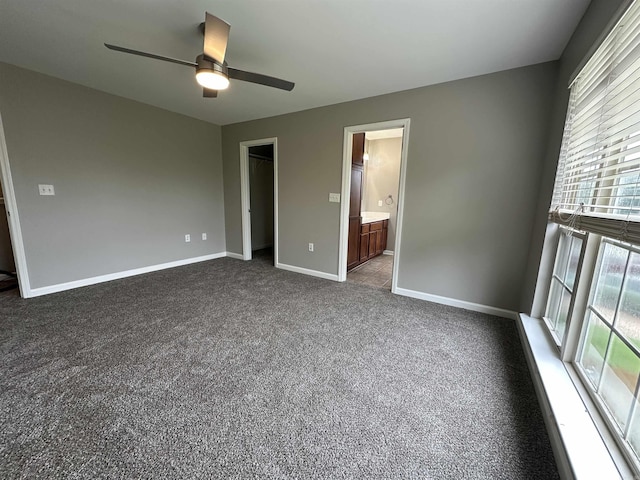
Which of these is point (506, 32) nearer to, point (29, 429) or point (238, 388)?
point (238, 388)

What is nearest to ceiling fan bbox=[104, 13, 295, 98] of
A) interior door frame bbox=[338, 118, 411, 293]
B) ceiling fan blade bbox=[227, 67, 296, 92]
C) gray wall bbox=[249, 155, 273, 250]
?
ceiling fan blade bbox=[227, 67, 296, 92]

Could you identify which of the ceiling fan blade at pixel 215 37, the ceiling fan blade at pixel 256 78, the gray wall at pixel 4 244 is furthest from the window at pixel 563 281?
the gray wall at pixel 4 244

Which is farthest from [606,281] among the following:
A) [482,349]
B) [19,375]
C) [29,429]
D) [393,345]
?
[19,375]

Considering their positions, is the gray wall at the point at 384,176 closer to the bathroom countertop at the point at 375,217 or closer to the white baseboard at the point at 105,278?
the bathroom countertop at the point at 375,217

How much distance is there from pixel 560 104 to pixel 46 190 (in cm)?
506

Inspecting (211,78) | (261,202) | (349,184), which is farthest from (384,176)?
(211,78)

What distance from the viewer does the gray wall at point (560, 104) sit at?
137 cm

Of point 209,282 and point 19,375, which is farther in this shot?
point 209,282

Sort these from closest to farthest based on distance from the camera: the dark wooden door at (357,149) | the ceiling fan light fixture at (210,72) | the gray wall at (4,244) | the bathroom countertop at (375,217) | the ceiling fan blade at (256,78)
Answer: the ceiling fan light fixture at (210,72), the ceiling fan blade at (256,78), the gray wall at (4,244), the dark wooden door at (357,149), the bathroom countertop at (375,217)

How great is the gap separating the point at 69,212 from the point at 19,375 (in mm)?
2115

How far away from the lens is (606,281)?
130 centimetres

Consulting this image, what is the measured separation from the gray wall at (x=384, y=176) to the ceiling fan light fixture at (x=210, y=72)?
13.8 ft

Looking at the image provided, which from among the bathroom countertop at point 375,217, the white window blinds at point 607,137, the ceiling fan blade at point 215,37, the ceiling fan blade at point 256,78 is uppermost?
the ceiling fan blade at point 215,37

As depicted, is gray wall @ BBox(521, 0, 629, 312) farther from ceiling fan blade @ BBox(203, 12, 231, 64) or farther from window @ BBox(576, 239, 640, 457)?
ceiling fan blade @ BBox(203, 12, 231, 64)
